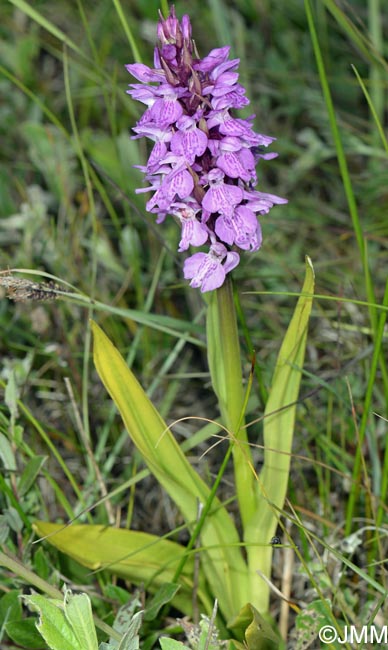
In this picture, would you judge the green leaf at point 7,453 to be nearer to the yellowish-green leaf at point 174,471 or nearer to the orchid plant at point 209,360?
the orchid plant at point 209,360

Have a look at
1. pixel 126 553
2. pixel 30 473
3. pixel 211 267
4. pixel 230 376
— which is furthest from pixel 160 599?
pixel 211 267

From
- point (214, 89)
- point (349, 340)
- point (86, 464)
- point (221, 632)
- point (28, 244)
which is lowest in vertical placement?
point (221, 632)

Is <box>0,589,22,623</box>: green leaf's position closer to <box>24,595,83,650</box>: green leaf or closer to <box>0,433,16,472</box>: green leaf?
<box>0,433,16,472</box>: green leaf

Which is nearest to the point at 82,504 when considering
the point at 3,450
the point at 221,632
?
the point at 3,450

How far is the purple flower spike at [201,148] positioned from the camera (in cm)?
138

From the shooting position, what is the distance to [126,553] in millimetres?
1765

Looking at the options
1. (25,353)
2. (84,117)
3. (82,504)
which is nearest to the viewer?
(82,504)

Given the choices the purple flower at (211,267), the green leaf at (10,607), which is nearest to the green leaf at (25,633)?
the green leaf at (10,607)

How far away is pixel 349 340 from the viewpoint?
2.43 metres

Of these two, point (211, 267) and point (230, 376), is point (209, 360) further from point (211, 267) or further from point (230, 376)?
point (211, 267)

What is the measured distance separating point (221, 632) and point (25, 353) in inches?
49.0

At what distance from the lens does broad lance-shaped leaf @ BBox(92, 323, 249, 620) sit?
1.61 meters

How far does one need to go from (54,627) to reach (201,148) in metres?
0.86

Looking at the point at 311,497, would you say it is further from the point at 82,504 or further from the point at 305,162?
the point at 305,162
